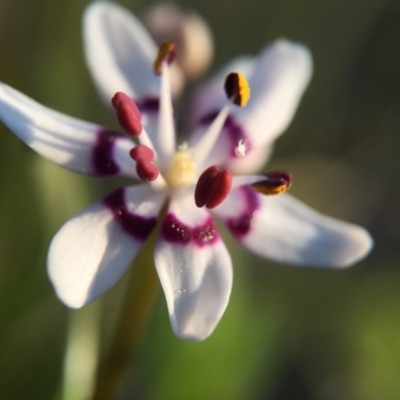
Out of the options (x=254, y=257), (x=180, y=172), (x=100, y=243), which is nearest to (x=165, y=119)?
(x=180, y=172)

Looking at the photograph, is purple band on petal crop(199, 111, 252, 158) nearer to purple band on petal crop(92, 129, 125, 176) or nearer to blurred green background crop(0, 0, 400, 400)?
purple band on petal crop(92, 129, 125, 176)

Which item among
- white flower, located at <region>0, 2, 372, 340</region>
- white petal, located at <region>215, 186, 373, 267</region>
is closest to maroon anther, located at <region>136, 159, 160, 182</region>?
white flower, located at <region>0, 2, 372, 340</region>

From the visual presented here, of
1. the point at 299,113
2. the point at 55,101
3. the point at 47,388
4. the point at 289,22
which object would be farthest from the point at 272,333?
the point at 289,22

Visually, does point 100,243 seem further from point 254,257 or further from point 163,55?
point 254,257

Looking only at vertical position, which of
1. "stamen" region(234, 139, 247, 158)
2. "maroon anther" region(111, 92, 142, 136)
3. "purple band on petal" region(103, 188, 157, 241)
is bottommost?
"purple band on petal" region(103, 188, 157, 241)

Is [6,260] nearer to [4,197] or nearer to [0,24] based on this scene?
[4,197]

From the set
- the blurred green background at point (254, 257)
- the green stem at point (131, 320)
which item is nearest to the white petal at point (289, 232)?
the green stem at point (131, 320)

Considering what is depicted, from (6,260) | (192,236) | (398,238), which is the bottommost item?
(398,238)

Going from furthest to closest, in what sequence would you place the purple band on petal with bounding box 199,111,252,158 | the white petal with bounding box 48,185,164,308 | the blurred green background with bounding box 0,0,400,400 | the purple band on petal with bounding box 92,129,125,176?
the blurred green background with bounding box 0,0,400,400
the purple band on petal with bounding box 199,111,252,158
the purple band on petal with bounding box 92,129,125,176
the white petal with bounding box 48,185,164,308

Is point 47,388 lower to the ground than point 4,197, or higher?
lower
